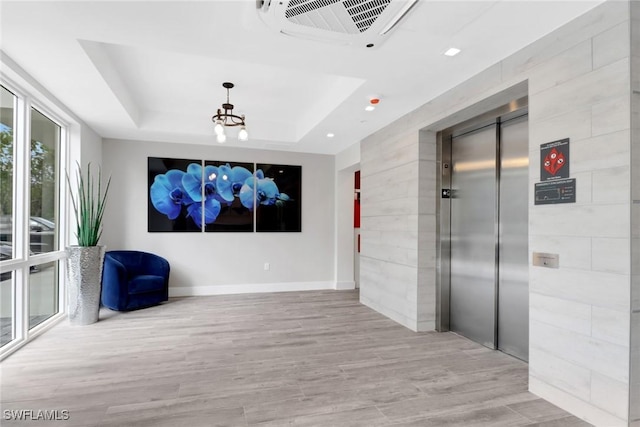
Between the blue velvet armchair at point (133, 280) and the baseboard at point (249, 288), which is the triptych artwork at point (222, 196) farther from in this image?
the baseboard at point (249, 288)

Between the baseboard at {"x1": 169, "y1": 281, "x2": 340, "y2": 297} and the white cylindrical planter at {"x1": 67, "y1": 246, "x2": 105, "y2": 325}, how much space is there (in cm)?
176

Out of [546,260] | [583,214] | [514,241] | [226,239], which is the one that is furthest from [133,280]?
[583,214]

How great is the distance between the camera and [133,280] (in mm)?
5215

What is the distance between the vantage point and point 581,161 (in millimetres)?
2328

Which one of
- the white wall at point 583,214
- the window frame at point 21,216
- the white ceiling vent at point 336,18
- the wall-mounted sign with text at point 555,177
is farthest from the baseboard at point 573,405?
the window frame at point 21,216

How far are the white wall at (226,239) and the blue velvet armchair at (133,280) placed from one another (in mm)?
359

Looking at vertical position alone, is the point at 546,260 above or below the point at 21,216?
below

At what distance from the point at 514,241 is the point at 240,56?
3.11m

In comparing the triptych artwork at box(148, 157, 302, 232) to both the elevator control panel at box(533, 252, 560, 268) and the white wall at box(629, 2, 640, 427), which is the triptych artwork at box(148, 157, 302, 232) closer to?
the elevator control panel at box(533, 252, 560, 268)

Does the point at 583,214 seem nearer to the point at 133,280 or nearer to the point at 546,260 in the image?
the point at 546,260

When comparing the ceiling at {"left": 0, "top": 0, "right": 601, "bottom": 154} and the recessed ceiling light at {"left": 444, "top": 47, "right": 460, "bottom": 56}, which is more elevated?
the ceiling at {"left": 0, "top": 0, "right": 601, "bottom": 154}

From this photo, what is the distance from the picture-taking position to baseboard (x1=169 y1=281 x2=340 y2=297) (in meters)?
6.23

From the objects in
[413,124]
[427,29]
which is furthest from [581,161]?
[413,124]

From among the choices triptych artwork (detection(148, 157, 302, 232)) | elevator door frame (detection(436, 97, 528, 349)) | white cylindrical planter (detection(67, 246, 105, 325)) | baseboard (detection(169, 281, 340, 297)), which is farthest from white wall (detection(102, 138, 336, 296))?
elevator door frame (detection(436, 97, 528, 349))
